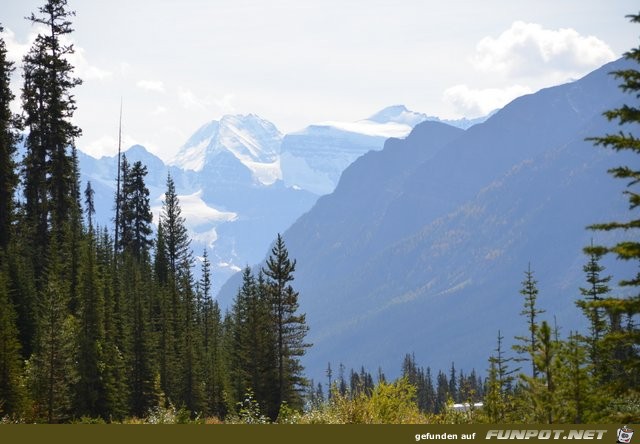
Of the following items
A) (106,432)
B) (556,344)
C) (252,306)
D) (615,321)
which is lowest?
(106,432)

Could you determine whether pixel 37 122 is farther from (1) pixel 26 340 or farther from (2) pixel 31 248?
(1) pixel 26 340

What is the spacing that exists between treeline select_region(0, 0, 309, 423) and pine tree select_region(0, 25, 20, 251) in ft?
0.27

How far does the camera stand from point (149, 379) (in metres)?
59.8

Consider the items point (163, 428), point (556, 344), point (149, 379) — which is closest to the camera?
point (556, 344)

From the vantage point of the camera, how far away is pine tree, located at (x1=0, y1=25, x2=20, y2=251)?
175ft

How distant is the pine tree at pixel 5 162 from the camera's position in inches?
2095

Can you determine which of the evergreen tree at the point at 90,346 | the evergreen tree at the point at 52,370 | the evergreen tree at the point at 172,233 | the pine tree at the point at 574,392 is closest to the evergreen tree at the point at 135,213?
the evergreen tree at the point at 172,233

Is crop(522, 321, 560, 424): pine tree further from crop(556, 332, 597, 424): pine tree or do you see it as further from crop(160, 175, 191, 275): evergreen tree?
crop(160, 175, 191, 275): evergreen tree

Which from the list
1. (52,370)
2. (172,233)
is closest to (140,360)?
(52,370)

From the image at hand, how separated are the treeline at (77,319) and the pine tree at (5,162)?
8 cm

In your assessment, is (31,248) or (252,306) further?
(252,306)

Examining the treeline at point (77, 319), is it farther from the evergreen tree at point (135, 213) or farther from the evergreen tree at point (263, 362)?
the evergreen tree at point (135, 213)

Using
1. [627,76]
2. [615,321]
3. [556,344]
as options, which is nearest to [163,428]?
[556,344]

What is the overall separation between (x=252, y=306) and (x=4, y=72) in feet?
91.7
